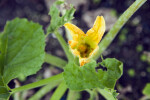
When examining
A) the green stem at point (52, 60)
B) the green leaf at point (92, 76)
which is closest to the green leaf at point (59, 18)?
the green leaf at point (92, 76)

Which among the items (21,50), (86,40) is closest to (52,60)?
(21,50)

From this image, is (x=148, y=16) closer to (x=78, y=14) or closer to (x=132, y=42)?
(x=132, y=42)

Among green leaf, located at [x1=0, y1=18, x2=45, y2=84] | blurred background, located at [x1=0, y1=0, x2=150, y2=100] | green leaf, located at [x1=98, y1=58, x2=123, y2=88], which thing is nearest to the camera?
green leaf, located at [x1=98, y1=58, x2=123, y2=88]

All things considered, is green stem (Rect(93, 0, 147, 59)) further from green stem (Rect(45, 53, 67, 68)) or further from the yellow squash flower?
green stem (Rect(45, 53, 67, 68))

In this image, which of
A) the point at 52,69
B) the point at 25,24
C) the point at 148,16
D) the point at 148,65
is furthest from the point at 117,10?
the point at 25,24

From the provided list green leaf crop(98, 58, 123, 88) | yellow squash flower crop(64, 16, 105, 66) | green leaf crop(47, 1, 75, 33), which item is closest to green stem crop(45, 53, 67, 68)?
green leaf crop(47, 1, 75, 33)

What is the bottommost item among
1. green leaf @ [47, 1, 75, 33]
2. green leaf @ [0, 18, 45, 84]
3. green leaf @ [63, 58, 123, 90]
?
green leaf @ [63, 58, 123, 90]

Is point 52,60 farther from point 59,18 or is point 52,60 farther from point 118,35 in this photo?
point 118,35
